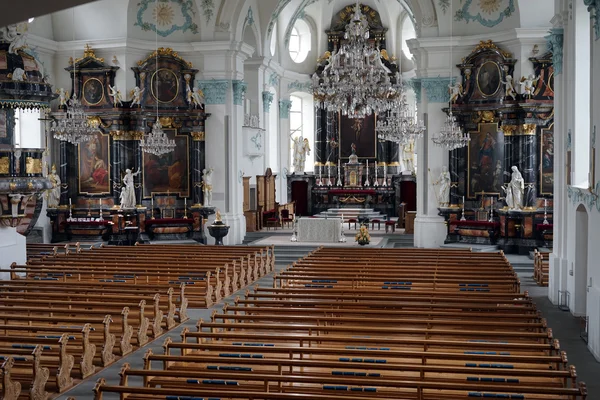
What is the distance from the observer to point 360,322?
996 centimetres

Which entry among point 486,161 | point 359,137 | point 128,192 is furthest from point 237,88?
point 359,137

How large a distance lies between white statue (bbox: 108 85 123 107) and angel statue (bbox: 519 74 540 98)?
39.9ft

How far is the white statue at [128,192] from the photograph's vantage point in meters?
23.6

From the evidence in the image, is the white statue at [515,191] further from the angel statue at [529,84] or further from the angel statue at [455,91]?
the angel statue at [455,91]

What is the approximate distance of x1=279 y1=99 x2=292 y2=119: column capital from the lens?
3170 cm

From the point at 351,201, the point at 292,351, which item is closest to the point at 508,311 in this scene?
the point at 292,351

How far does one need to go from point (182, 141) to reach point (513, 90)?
10.4 metres

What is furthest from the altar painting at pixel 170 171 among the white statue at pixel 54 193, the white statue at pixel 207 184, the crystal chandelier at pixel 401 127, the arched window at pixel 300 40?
the arched window at pixel 300 40

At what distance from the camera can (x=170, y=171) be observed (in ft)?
80.9

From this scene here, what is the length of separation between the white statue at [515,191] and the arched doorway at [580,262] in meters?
8.54

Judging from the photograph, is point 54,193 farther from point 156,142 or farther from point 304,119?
point 304,119

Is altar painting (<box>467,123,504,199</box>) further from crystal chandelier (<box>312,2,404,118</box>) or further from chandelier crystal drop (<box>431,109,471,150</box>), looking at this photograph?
crystal chandelier (<box>312,2,404,118</box>)

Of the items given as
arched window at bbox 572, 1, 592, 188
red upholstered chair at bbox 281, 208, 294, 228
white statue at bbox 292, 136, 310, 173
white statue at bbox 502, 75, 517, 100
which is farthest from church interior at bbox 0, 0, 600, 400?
red upholstered chair at bbox 281, 208, 294, 228

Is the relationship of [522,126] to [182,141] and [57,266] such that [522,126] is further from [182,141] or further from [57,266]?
[57,266]
